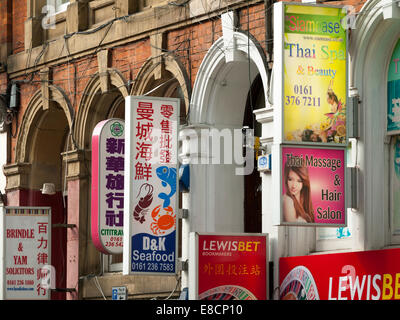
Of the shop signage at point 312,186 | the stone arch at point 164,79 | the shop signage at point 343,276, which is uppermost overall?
the stone arch at point 164,79

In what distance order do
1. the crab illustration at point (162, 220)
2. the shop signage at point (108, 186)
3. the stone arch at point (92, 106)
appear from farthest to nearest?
1. the stone arch at point (92, 106)
2. the shop signage at point (108, 186)
3. the crab illustration at point (162, 220)

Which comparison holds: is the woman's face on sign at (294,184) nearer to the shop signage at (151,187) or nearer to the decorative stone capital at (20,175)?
the shop signage at (151,187)

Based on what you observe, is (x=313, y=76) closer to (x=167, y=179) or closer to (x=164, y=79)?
(x=167, y=179)

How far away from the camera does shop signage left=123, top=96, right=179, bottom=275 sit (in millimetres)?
17844

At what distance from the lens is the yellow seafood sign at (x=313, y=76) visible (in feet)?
49.4

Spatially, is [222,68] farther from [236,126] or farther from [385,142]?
[385,142]

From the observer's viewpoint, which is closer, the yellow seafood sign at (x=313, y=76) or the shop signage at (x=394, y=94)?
the yellow seafood sign at (x=313, y=76)

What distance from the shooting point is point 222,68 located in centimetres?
1877

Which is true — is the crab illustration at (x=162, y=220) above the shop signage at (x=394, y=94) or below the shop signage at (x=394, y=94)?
below

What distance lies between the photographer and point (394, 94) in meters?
15.7

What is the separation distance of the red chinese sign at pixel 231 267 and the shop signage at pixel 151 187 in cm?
159

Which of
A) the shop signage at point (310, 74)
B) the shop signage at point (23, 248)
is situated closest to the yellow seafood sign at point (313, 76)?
the shop signage at point (310, 74)

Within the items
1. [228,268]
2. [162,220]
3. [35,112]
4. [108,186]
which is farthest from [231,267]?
[35,112]

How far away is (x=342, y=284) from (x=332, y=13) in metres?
3.31
